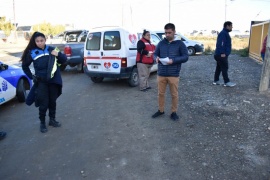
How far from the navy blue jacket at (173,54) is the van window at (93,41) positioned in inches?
141

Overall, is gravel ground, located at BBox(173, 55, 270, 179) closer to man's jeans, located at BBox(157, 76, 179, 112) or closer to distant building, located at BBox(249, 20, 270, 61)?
man's jeans, located at BBox(157, 76, 179, 112)

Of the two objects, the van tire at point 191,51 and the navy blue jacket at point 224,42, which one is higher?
the navy blue jacket at point 224,42

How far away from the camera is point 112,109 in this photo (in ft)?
19.8

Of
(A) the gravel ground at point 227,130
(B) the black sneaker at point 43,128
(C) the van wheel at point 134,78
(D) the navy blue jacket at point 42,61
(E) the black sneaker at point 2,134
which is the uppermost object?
(D) the navy blue jacket at point 42,61

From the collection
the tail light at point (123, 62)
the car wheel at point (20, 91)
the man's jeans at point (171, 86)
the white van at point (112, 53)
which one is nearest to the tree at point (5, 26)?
the white van at point (112, 53)

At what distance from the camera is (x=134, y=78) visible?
8141 mm

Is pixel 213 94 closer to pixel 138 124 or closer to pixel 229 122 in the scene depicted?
pixel 229 122

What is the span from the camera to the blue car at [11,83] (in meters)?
5.99

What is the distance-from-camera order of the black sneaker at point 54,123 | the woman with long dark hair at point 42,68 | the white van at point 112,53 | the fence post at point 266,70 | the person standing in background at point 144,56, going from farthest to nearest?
the white van at point 112,53 → the person standing in background at point 144,56 → the fence post at point 266,70 → the black sneaker at point 54,123 → the woman with long dark hair at point 42,68

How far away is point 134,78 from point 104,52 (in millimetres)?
1301

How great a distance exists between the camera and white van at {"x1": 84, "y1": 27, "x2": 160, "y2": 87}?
24.8 feet

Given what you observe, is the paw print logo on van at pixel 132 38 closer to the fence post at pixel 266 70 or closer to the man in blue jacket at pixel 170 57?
the man in blue jacket at pixel 170 57

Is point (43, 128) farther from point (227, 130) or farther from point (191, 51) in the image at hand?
point (191, 51)

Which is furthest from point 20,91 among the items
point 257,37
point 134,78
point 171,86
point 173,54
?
point 257,37
